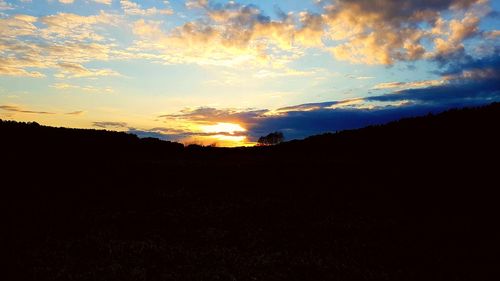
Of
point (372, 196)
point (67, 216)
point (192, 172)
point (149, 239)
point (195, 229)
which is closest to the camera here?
point (149, 239)

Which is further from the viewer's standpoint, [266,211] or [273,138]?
[273,138]

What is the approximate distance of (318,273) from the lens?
18.6 metres

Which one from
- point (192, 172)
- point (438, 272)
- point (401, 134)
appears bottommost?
point (438, 272)

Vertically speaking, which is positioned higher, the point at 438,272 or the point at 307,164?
the point at 307,164

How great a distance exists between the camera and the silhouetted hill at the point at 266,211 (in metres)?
19.5

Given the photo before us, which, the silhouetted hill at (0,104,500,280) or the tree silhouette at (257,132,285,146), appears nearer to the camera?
the silhouetted hill at (0,104,500,280)

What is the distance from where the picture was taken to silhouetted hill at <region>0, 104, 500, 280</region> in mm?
19453

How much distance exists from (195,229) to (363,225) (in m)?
10.2

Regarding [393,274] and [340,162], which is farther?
[340,162]

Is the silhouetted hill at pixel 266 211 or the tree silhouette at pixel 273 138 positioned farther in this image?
the tree silhouette at pixel 273 138

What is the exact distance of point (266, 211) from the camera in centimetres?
3041

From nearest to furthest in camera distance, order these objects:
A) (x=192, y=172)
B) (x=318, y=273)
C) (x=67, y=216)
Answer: (x=318, y=273) → (x=67, y=216) → (x=192, y=172)

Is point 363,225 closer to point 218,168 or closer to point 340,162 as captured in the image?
point 340,162

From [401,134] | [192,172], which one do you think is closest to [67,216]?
[192,172]
